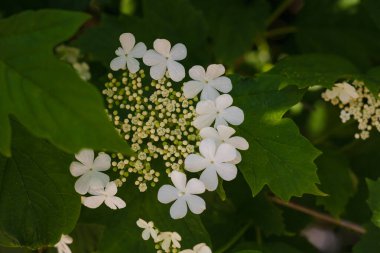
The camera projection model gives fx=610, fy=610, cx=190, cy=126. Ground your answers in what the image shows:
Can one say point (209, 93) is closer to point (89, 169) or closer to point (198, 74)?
point (198, 74)

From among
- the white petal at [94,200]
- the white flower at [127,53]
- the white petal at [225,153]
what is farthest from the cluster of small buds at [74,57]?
the white petal at [225,153]

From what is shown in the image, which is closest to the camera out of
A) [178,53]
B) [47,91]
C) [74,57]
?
[47,91]

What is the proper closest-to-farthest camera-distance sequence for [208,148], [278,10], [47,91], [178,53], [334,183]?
[47,91] < [208,148] < [178,53] < [334,183] < [278,10]

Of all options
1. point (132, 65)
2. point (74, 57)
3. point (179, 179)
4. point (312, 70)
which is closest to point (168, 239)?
point (179, 179)

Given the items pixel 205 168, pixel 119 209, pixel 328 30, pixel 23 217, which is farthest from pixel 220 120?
pixel 328 30

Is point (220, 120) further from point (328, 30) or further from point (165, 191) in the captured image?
point (328, 30)

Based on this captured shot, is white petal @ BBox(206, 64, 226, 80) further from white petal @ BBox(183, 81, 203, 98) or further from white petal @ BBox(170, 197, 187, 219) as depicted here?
white petal @ BBox(170, 197, 187, 219)
